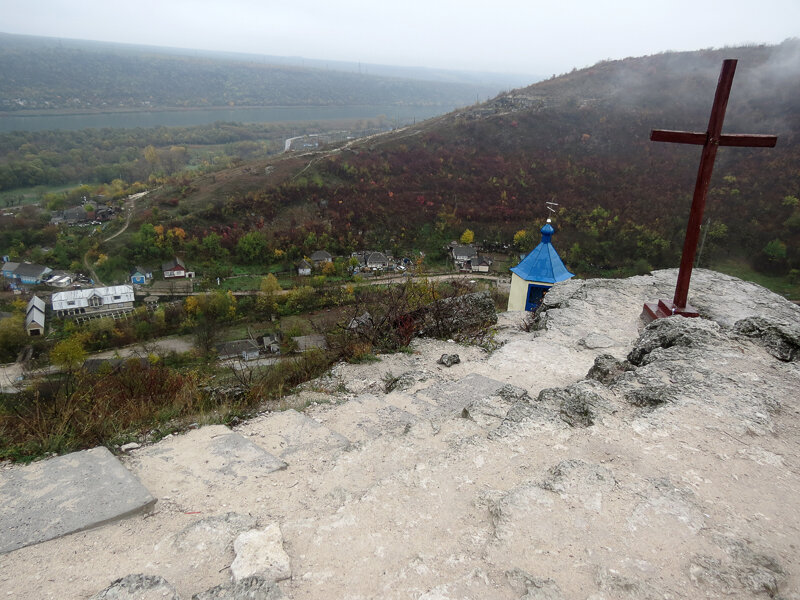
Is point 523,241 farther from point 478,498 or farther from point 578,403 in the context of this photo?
point 478,498

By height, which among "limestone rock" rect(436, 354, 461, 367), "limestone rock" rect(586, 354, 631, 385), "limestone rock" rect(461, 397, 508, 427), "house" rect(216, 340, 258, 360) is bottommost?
"house" rect(216, 340, 258, 360)

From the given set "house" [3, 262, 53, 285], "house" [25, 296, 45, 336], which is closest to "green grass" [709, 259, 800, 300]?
"house" [25, 296, 45, 336]

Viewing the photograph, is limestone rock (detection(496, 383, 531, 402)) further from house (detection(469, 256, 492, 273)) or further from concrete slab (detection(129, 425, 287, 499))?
house (detection(469, 256, 492, 273))

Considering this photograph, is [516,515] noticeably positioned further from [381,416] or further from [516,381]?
[516,381]

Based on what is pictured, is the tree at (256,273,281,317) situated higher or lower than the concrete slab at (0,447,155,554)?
lower

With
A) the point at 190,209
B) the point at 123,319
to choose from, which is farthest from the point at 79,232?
the point at 123,319

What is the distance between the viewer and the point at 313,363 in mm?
6742

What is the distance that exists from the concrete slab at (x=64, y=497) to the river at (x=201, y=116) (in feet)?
333

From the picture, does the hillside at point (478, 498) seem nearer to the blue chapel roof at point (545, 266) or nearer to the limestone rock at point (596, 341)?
the limestone rock at point (596, 341)

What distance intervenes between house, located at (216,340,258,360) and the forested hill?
131289 mm

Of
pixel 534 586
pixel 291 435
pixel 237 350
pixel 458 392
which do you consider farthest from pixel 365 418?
pixel 237 350

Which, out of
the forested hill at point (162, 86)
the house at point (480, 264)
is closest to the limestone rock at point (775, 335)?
the house at point (480, 264)

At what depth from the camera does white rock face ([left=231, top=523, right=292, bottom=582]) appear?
2477 mm

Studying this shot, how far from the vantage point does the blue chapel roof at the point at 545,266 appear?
10.8 metres
